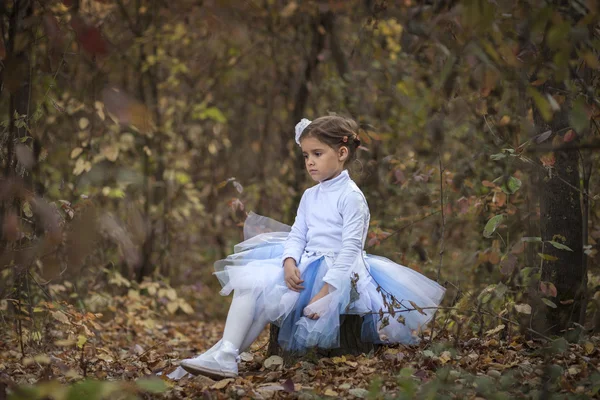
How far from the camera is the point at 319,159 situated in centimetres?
347

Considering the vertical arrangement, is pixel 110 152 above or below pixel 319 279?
above

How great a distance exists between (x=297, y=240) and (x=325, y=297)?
1.57 feet

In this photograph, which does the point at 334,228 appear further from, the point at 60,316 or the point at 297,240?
the point at 60,316

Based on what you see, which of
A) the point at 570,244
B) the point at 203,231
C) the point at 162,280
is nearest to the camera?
the point at 570,244

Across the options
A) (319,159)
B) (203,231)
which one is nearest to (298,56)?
(203,231)

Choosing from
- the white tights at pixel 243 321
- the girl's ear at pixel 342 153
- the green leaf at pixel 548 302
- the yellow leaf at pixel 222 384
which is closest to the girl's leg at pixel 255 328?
the white tights at pixel 243 321

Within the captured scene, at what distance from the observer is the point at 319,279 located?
3.29 meters

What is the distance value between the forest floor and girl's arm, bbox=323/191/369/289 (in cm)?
40

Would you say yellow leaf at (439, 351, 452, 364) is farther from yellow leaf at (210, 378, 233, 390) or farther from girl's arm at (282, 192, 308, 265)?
yellow leaf at (210, 378, 233, 390)

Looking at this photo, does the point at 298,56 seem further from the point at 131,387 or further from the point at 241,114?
the point at 131,387

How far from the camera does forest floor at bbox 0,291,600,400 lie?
7.69 feet

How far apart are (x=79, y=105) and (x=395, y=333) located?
147 inches

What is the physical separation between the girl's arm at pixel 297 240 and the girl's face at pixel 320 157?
0.73 ft

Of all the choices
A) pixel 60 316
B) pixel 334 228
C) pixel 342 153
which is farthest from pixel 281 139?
pixel 60 316
